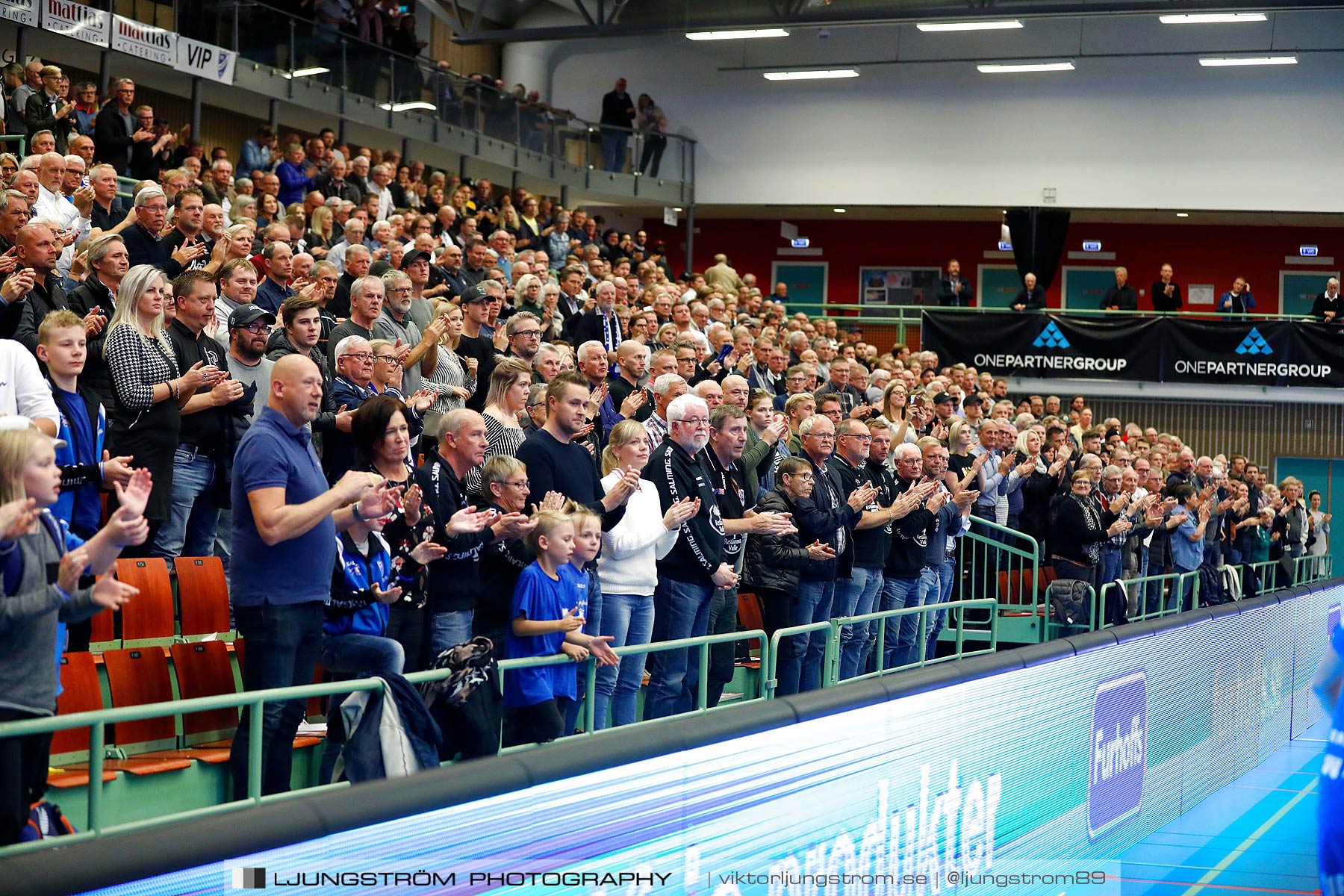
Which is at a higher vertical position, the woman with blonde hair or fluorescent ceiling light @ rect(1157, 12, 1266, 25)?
fluorescent ceiling light @ rect(1157, 12, 1266, 25)

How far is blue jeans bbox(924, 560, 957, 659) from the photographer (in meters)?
9.46

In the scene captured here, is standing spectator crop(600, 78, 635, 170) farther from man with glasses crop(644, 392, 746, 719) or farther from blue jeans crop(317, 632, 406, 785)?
blue jeans crop(317, 632, 406, 785)

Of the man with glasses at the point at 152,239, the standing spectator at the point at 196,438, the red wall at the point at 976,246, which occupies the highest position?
the red wall at the point at 976,246

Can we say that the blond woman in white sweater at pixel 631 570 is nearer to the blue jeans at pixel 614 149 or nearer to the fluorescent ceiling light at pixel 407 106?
the fluorescent ceiling light at pixel 407 106

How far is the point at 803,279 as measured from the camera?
97.9ft

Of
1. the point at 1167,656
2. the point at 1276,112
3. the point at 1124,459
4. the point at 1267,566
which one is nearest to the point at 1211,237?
the point at 1276,112

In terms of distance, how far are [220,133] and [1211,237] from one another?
61.4 feet

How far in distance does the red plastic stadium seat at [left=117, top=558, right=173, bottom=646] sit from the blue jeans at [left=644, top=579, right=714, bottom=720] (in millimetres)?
2109

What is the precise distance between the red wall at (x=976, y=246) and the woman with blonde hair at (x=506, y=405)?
907 inches

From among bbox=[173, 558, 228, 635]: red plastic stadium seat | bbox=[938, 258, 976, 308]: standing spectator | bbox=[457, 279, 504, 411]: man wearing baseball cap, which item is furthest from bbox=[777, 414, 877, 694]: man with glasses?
bbox=[938, 258, 976, 308]: standing spectator

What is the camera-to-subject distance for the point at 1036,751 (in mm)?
5188

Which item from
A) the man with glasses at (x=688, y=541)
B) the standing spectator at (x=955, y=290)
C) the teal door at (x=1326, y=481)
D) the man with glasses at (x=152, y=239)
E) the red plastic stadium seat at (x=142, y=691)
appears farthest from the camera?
the teal door at (x=1326, y=481)

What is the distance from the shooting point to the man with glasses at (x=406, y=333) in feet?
25.3

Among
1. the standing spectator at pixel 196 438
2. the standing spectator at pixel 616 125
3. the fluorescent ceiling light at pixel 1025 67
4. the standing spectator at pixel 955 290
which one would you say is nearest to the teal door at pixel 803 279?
the standing spectator at pixel 616 125
